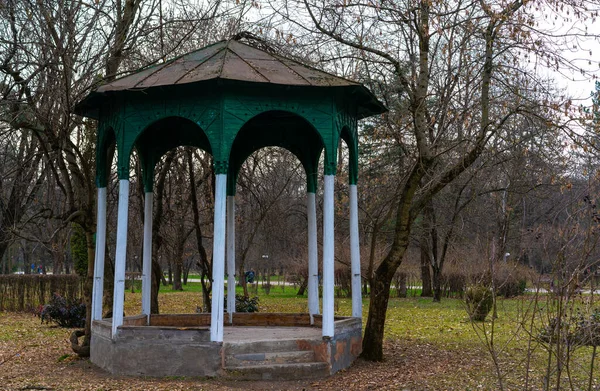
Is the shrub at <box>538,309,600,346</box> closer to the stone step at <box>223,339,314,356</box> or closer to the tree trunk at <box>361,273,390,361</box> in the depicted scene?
the tree trunk at <box>361,273,390,361</box>

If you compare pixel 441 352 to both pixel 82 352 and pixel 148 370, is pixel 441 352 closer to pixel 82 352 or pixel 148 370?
pixel 148 370

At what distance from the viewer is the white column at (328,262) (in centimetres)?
981

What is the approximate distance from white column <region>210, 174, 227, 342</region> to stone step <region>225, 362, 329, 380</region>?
522mm

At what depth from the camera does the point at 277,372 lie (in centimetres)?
940

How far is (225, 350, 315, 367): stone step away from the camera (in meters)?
9.46


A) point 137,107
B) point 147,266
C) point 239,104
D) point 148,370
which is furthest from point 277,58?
point 148,370

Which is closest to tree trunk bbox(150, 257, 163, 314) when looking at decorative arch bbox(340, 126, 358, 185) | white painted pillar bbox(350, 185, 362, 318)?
white painted pillar bbox(350, 185, 362, 318)

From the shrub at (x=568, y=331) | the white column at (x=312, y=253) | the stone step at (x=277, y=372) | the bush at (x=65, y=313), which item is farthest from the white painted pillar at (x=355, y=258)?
the bush at (x=65, y=313)

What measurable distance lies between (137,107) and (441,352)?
23.3 ft

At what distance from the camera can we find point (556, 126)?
9.86 meters

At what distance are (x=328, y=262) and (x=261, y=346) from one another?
1626 millimetres

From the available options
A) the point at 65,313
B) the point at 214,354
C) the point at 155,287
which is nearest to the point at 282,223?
the point at 65,313

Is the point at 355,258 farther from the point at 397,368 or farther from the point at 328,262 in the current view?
the point at 397,368

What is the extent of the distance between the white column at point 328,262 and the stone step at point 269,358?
0.44 metres
